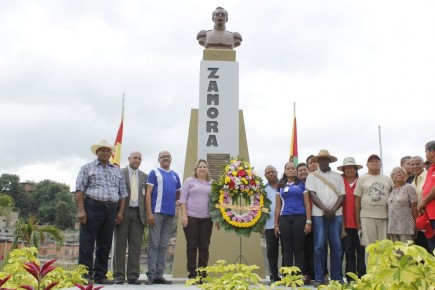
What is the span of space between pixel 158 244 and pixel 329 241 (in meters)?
2.00

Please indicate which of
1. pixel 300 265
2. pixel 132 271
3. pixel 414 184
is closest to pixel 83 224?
pixel 132 271

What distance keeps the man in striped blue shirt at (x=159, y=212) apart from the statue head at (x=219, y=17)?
134 inches

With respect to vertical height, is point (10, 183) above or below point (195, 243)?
above

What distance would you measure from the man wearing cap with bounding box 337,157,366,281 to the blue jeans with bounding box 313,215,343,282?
12 cm

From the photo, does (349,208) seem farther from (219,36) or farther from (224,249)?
(219,36)

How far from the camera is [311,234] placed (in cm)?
609

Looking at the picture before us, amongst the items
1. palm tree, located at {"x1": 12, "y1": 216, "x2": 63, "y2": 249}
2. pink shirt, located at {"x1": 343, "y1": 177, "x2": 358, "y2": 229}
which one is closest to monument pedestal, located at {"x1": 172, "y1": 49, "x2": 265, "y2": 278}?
pink shirt, located at {"x1": 343, "y1": 177, "x2": 358, "y2": 229}

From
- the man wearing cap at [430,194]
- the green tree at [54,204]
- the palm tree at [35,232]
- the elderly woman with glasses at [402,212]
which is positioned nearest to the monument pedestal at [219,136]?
the elderly woman with glasses at [402,212]

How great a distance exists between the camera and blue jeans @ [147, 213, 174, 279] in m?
5.61

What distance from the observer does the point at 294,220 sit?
562cm

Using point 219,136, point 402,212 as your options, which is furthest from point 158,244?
point 402,212

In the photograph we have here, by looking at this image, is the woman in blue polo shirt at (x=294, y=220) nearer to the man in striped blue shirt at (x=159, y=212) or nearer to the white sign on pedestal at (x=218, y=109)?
the man in striped blue shirt at (x=159, y=212)

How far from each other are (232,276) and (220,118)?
17.3ft

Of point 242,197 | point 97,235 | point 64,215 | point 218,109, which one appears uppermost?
point 218,109
